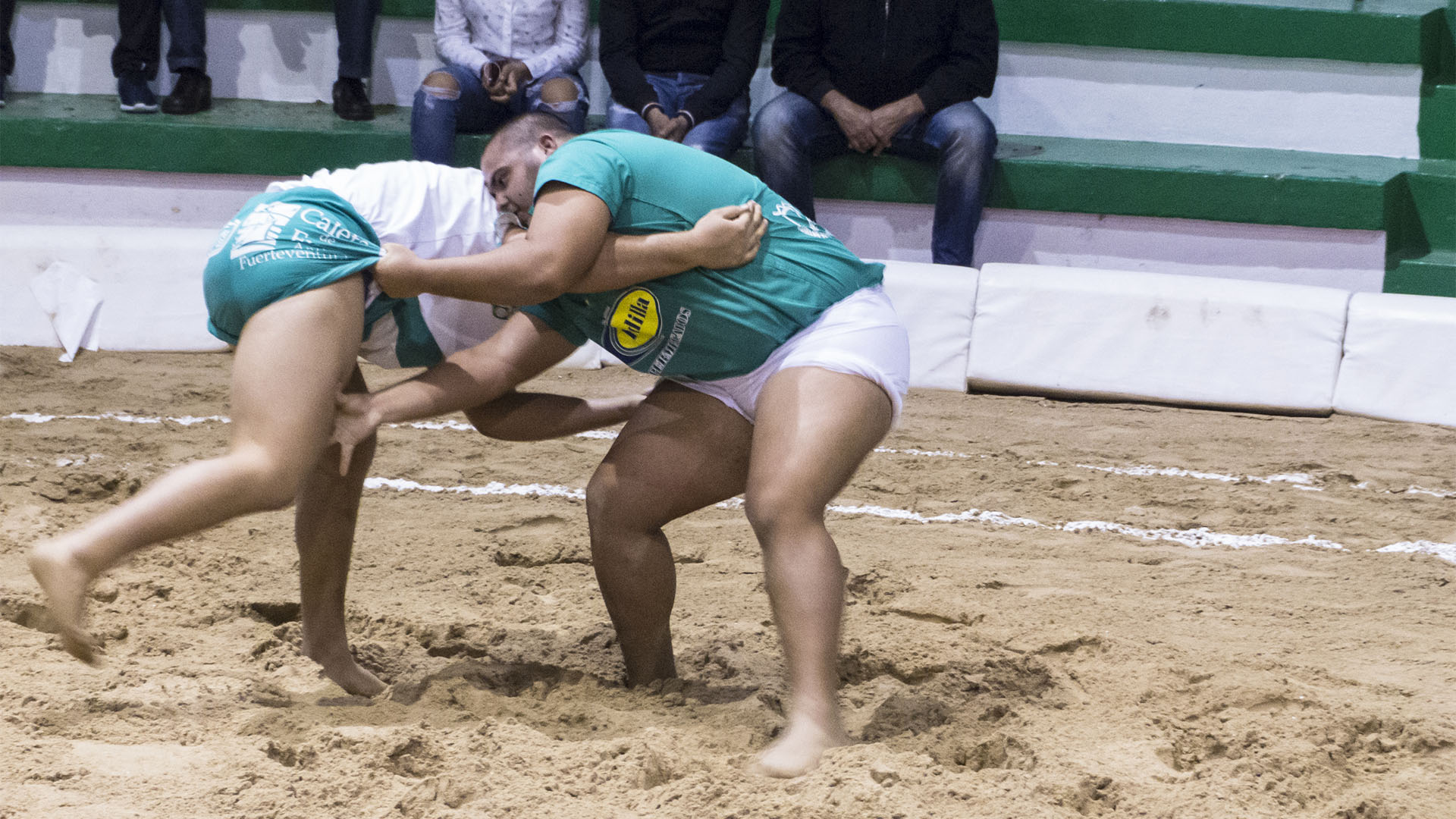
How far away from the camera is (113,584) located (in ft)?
10.3

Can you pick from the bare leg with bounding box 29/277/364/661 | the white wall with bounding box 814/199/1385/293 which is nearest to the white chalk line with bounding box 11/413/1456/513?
the white wall with bounding box 814/199/1385/293

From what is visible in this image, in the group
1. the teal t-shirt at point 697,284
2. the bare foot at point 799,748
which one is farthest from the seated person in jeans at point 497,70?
the bare foot at point 799,748

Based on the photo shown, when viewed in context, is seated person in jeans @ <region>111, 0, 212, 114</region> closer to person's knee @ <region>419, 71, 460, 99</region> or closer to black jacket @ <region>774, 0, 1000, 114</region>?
person's knee @ <region>419, 71, 460, 99</region>

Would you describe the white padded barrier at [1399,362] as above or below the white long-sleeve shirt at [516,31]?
below

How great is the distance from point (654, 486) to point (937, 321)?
319 cm

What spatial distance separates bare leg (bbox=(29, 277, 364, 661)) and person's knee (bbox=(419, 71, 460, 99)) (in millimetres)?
3947

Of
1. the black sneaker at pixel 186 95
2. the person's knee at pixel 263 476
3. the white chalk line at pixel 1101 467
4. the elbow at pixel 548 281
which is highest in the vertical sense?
the black sneaker at pixel 186 95

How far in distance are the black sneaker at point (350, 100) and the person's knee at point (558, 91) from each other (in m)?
1.12

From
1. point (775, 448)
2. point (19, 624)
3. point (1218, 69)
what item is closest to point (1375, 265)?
point (1218, 69)

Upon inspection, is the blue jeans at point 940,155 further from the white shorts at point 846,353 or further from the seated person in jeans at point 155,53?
the white shorts at point 846,353

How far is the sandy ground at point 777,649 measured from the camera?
2.19 metres

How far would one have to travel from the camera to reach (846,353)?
2516 mm

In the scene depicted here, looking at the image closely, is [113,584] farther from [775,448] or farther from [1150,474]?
[1150,474]

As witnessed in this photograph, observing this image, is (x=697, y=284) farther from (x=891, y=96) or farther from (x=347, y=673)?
(x=891, y=96)
